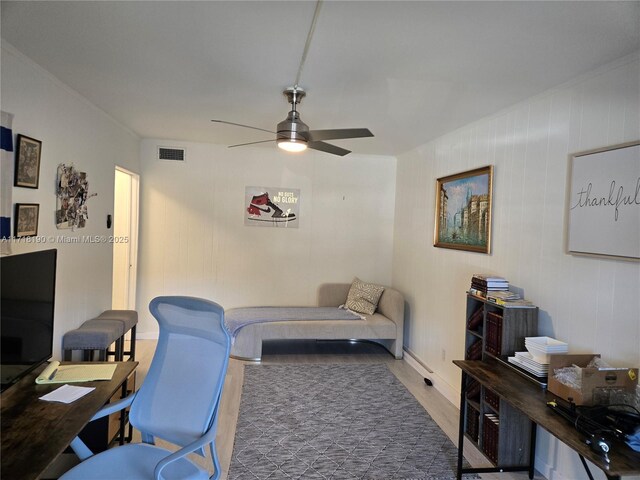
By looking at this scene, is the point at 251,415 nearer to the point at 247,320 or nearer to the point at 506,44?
the point at 247,320

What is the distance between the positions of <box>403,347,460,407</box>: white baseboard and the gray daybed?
0.20m

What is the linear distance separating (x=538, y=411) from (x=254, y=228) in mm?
4109

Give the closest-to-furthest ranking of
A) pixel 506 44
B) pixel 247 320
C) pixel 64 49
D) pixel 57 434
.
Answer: pixel 57 434, pixel 506 44, pixel 64 49, pixel 247 320

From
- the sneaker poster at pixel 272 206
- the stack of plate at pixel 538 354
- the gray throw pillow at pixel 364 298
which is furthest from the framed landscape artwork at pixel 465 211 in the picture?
the sneaker poster at pixel 272 206

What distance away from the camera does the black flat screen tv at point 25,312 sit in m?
1.83

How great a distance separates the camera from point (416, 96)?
296 centimetres

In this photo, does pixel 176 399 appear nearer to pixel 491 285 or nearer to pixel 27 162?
pixel 27 162

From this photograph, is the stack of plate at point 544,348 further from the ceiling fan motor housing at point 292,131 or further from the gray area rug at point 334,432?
the ceiling fan motor housing at point 292,131

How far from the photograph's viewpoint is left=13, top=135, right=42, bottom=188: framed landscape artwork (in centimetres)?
245

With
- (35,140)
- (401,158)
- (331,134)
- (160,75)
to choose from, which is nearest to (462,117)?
(331,134)

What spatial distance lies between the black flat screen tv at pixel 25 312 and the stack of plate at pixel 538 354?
274cm

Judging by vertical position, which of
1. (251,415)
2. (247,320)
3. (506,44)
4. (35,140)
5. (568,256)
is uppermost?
(506,44)

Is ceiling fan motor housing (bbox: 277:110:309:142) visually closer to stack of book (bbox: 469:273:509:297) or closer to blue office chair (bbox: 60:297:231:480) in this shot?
blue office chair (bbox: 60:297:231:480)

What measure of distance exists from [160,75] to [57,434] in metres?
2.21
